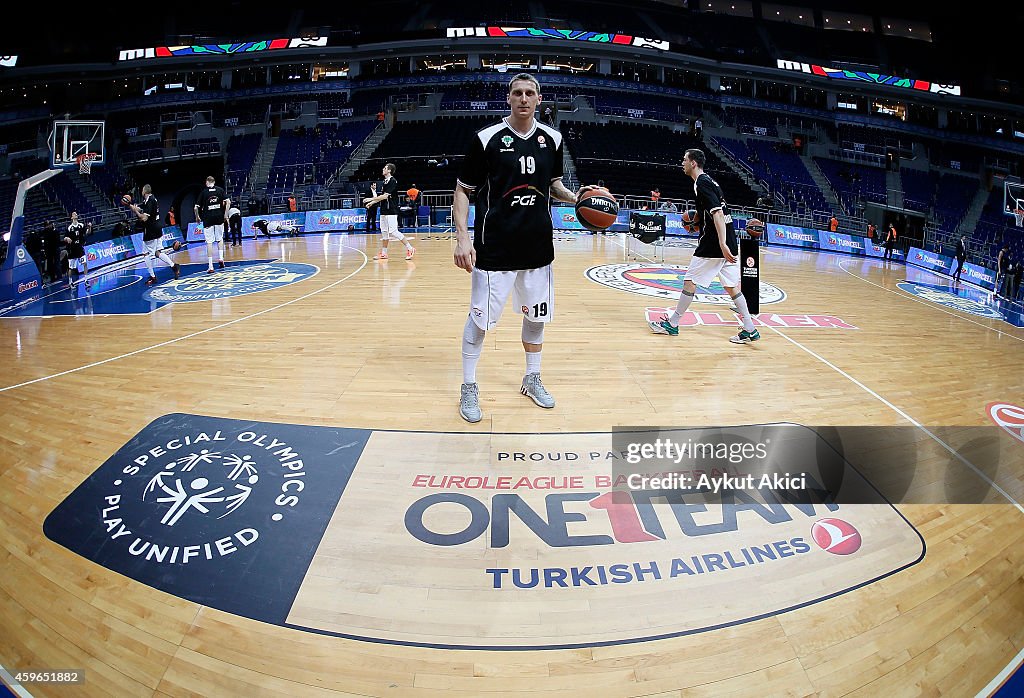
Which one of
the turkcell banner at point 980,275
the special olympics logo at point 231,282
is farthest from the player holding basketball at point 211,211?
the turkcell banner at point 980,275

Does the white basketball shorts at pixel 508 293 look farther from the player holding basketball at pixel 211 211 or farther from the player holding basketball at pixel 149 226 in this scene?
the player holding basketball at pixel 211 211

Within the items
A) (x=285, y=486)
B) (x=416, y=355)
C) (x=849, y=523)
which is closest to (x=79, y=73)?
(x=416, y=355)

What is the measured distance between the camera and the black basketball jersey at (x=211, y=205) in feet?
40.5

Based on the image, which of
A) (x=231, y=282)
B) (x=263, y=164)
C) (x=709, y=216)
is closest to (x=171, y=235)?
(x=231, y=282)

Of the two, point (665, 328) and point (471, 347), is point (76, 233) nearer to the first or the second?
point (471, 347)

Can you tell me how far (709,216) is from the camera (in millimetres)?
6992

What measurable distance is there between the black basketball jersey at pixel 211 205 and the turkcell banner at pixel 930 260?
69.8 feet

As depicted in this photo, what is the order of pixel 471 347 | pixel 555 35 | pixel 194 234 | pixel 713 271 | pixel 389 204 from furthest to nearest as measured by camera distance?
1. pixel 555 35
2. pixel 194 234
3. pixel 389 204
4. pixel 713 271
5. pixel 471 347

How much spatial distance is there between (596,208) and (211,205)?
416 inches

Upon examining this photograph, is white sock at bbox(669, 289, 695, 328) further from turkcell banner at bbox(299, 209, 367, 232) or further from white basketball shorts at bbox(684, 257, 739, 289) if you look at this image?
turkcell banner at bbox(299, 209, 367, 232)

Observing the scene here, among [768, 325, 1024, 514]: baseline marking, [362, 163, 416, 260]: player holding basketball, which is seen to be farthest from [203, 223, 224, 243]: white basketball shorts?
[768, 325, 1024, 514]: baseline marking

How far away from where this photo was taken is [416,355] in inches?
245

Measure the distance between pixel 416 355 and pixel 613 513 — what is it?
3.47 meters

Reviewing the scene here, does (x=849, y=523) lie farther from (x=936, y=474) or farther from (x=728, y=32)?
(x=728, y=32)
